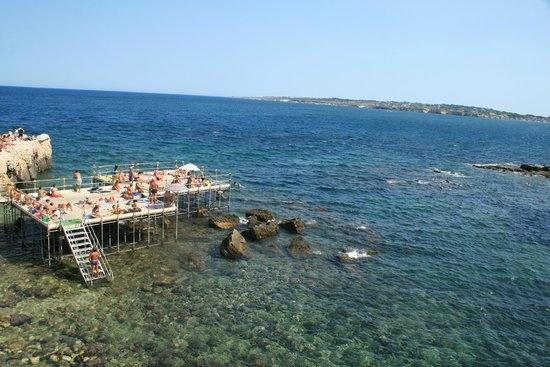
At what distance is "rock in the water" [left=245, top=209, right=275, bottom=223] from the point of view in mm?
39219

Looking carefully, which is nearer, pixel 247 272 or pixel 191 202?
pixel 247 272

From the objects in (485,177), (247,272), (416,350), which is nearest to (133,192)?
(247,272)

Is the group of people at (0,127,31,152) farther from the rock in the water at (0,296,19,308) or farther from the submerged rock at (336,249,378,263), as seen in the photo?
the submerged rock at (336,249,378,263)

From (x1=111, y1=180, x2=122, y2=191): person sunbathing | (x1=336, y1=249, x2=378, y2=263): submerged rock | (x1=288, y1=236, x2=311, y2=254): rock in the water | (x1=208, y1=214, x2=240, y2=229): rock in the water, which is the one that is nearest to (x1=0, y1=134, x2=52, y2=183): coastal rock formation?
(x1=111, y1=180, x2=122, y2=191): person sunbathing

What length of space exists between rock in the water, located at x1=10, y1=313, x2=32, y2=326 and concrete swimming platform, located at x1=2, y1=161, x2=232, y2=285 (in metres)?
4.15

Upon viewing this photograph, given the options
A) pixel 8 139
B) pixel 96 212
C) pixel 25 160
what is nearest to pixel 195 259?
pixel 96 212

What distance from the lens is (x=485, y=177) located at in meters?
70.4

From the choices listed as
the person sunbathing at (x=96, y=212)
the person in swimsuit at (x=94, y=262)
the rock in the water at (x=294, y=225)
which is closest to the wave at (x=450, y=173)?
the rock in the water at (x=294, y=225)

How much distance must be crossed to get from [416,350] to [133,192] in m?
23.7

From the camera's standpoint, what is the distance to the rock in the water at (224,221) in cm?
3688

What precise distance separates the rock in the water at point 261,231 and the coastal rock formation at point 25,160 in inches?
923

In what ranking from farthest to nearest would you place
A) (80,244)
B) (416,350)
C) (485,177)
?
(485,177) → (80,244) → (416,350)

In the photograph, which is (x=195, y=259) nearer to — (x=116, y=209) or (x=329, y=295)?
(x=116, y=209)

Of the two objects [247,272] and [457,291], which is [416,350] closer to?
[457,291]
